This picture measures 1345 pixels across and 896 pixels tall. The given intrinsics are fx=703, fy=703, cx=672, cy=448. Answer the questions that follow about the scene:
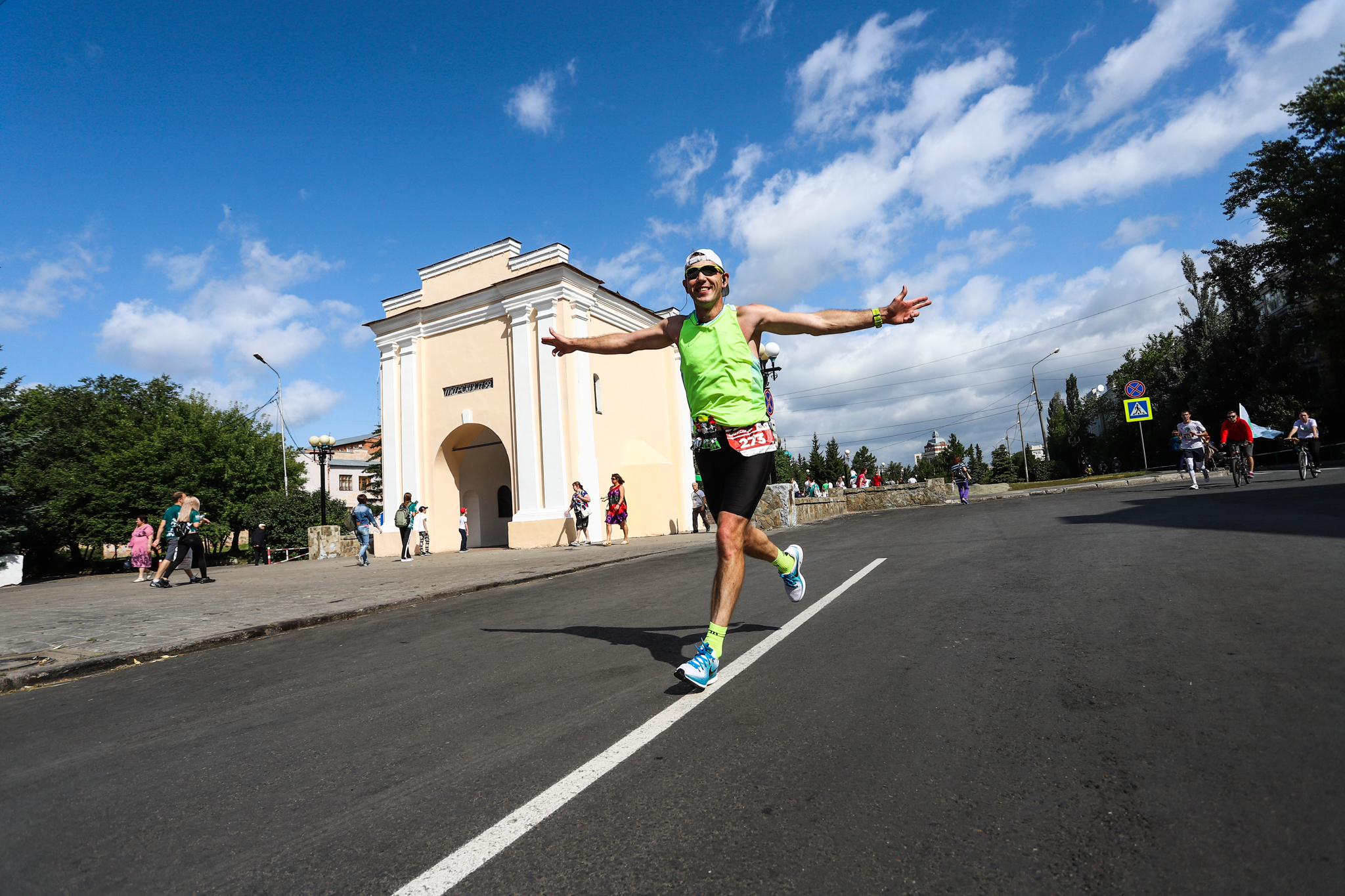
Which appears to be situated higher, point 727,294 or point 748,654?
point 727,294

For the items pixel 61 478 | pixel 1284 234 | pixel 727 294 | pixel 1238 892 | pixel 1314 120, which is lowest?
pixel 1238 892

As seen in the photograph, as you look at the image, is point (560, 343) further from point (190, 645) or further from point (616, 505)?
point (616, 505)

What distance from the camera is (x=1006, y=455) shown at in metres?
74.1

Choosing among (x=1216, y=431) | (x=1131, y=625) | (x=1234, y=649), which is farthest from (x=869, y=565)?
(x=1216, y=431)

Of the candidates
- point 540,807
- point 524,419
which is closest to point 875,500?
point 524,419

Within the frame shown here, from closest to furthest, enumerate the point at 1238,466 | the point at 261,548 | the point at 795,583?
the point at 795,583 → the point at 1238,466 → the point at 261,548

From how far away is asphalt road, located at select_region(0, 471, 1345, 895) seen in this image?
69.2 inches

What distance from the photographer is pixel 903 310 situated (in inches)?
161

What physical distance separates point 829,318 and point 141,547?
19.0 m

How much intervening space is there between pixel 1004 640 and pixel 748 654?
1415 mm

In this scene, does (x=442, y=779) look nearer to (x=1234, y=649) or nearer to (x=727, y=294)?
(x=727, y=294)

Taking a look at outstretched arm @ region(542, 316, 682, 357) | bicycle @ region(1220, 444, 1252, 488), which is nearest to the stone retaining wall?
bicycle @ region(1220, 444, 1252, 488)

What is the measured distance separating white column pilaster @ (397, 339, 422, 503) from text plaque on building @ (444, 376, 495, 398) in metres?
1.25

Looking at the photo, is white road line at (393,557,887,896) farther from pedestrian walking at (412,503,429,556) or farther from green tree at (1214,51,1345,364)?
green tree at (1214,51,1345,364)
